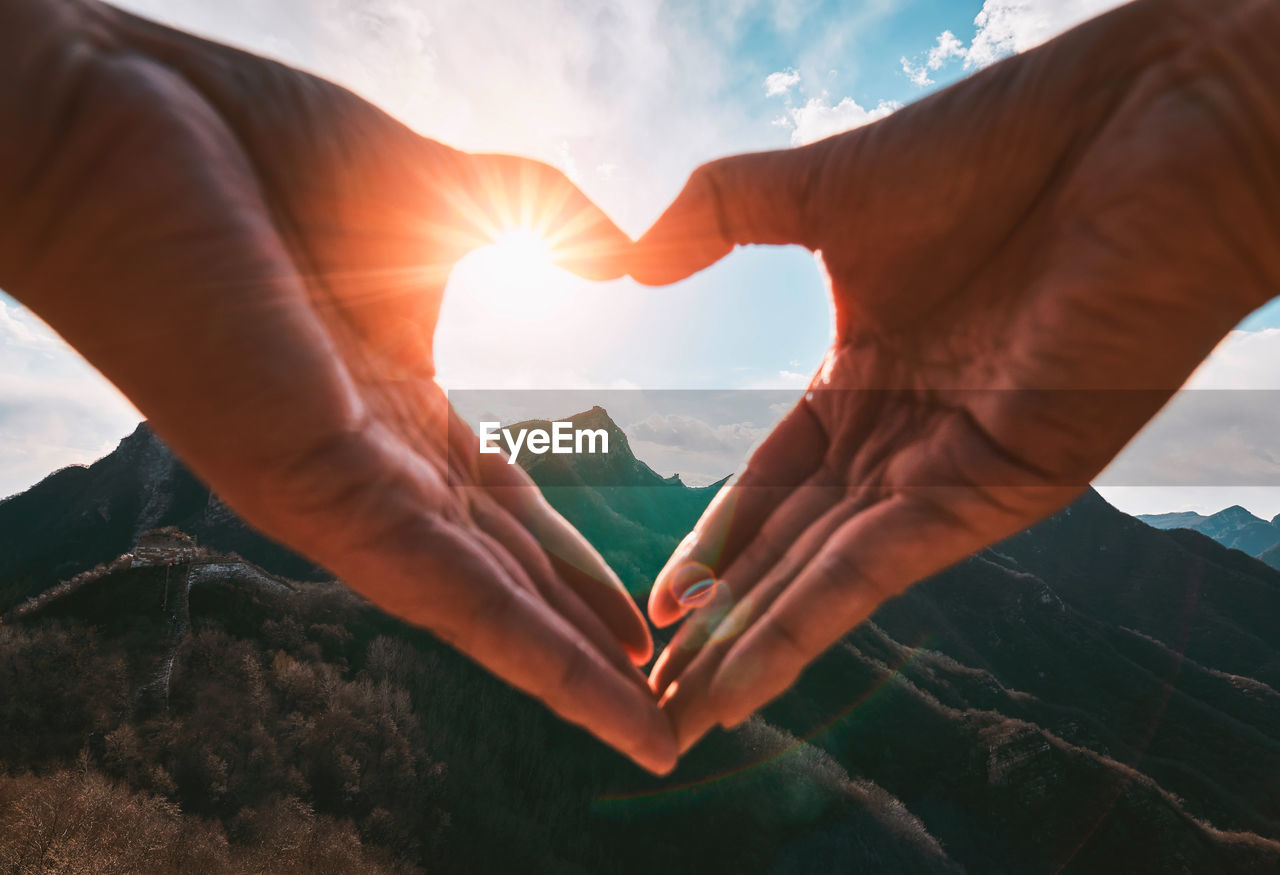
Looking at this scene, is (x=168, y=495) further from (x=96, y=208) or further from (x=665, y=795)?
(x=96, y=208)

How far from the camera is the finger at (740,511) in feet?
9.21

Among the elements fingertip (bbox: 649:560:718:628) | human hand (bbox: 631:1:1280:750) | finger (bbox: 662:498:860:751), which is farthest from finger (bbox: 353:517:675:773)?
fingertip (bbox: 649:560:718:628)

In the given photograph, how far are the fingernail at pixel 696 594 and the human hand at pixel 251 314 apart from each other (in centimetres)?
27

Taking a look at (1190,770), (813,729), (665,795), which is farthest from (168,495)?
(1190,770)

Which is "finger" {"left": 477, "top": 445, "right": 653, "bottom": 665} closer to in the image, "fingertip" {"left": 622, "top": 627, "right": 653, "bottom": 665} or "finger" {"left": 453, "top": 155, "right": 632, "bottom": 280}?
"fingertip" {"left": 622, "top": 627, "right": 653, "bottom": 665}

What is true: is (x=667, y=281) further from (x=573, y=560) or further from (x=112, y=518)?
(x=112, y=518)

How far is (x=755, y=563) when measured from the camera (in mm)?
2920

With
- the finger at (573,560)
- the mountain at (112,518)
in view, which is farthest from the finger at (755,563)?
the mountain at (112,518)

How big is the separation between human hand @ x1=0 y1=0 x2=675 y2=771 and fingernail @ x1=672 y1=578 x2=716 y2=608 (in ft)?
0.89

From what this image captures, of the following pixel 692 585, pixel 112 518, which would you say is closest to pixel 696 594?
pixel 692 585

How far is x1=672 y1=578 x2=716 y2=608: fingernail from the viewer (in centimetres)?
277

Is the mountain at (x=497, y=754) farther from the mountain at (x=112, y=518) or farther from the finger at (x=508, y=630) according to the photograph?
the finger at (x=508, y=630)

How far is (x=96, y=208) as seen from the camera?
150 centimetres

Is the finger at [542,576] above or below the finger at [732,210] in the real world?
below
